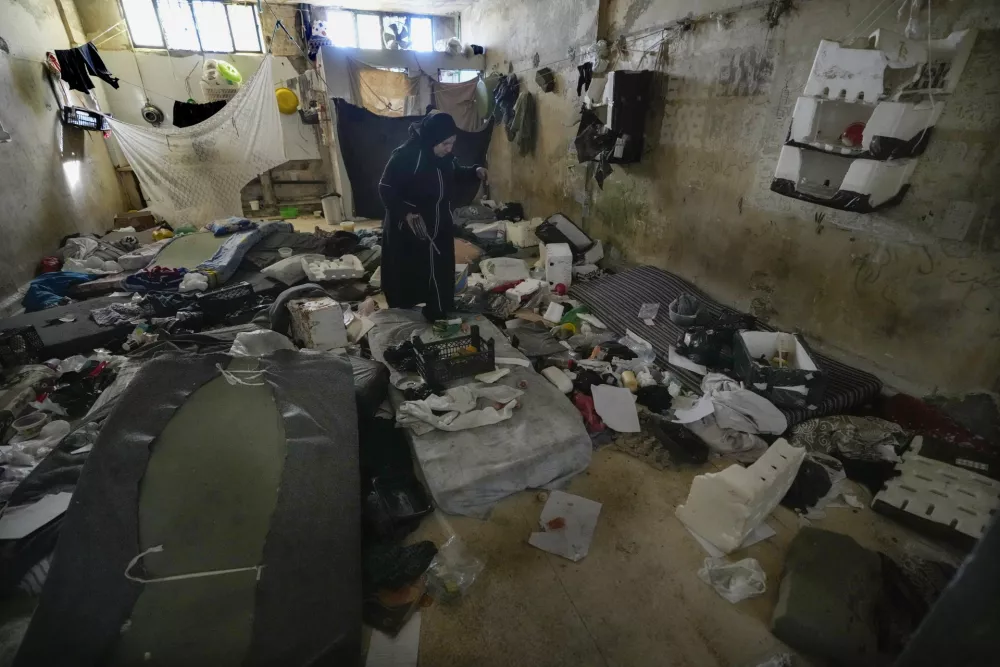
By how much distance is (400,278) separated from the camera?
359 centimetres

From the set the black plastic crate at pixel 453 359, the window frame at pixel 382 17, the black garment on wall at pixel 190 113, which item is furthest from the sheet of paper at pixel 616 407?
the window frame at pixel 382 17

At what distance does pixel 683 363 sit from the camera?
121 inches

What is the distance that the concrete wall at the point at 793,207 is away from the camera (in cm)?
222

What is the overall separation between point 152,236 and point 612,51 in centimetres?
628

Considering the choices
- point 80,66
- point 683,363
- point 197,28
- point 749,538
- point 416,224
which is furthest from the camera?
point 197,28

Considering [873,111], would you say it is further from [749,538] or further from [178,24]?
[178,24]

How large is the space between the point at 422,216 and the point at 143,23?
7.57 meters

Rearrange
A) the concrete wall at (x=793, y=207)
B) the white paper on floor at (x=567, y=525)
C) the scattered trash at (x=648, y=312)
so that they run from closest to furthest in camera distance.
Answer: the white paper on floor at (x=567, y=525), the concrete wall at (x=793, y=207), the scattered trash at (x=648, y=312)

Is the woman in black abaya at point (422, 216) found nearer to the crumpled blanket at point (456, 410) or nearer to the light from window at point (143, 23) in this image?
the crumpled blanket at point (456, 410)

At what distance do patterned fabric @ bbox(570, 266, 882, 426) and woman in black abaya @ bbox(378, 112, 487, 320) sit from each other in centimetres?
137

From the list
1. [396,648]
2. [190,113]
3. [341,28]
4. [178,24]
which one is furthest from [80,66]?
[396,648]

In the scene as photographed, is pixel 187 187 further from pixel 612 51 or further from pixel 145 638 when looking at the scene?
pixel 145 638

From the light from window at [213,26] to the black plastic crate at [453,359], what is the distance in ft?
26.7

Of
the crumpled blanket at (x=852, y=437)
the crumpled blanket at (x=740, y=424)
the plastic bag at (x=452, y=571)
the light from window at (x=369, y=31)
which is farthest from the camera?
the light from window at (x=369, y=31)
